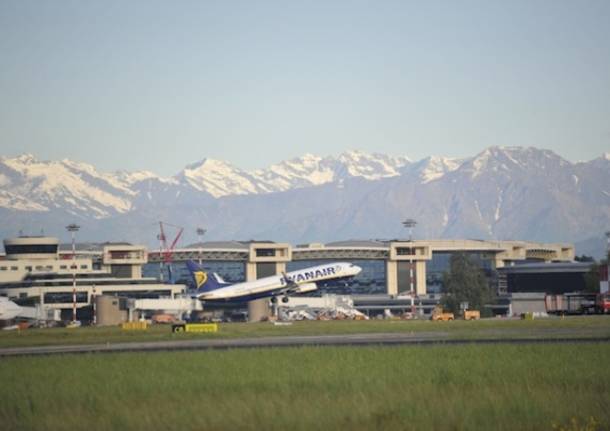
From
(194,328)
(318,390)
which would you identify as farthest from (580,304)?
(318,390)

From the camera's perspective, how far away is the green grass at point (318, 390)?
40344 mm

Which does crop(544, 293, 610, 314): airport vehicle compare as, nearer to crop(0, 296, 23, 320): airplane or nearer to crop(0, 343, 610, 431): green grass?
crop(0, 296, 23, 320): airplane

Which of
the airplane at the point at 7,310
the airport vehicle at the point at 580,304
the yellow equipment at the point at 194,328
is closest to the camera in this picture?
the yellow equipment at the point at 194,328

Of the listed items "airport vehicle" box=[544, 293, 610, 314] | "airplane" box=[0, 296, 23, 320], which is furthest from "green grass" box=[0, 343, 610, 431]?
"airplane" box=[0, 296, 23, 320]

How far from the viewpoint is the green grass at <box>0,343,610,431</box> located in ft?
132

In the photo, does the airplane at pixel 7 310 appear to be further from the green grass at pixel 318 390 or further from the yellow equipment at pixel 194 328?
the green grass at pixel 318 390

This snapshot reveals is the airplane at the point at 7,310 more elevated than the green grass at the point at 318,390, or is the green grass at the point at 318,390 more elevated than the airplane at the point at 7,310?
the airplane at the point at 7,310

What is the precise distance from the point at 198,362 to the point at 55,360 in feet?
30.4

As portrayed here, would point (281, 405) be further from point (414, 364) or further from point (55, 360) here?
point (55, 360)

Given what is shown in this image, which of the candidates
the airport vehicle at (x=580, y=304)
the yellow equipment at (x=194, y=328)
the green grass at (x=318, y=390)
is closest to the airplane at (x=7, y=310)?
the yellow equipment at (x=194, y=328)

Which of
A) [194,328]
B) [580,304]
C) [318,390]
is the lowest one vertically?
[318,390]

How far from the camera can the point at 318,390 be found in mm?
48906

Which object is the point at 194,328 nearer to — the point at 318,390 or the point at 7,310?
the point at 7,310

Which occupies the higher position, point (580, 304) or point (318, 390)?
point (580, 304)
